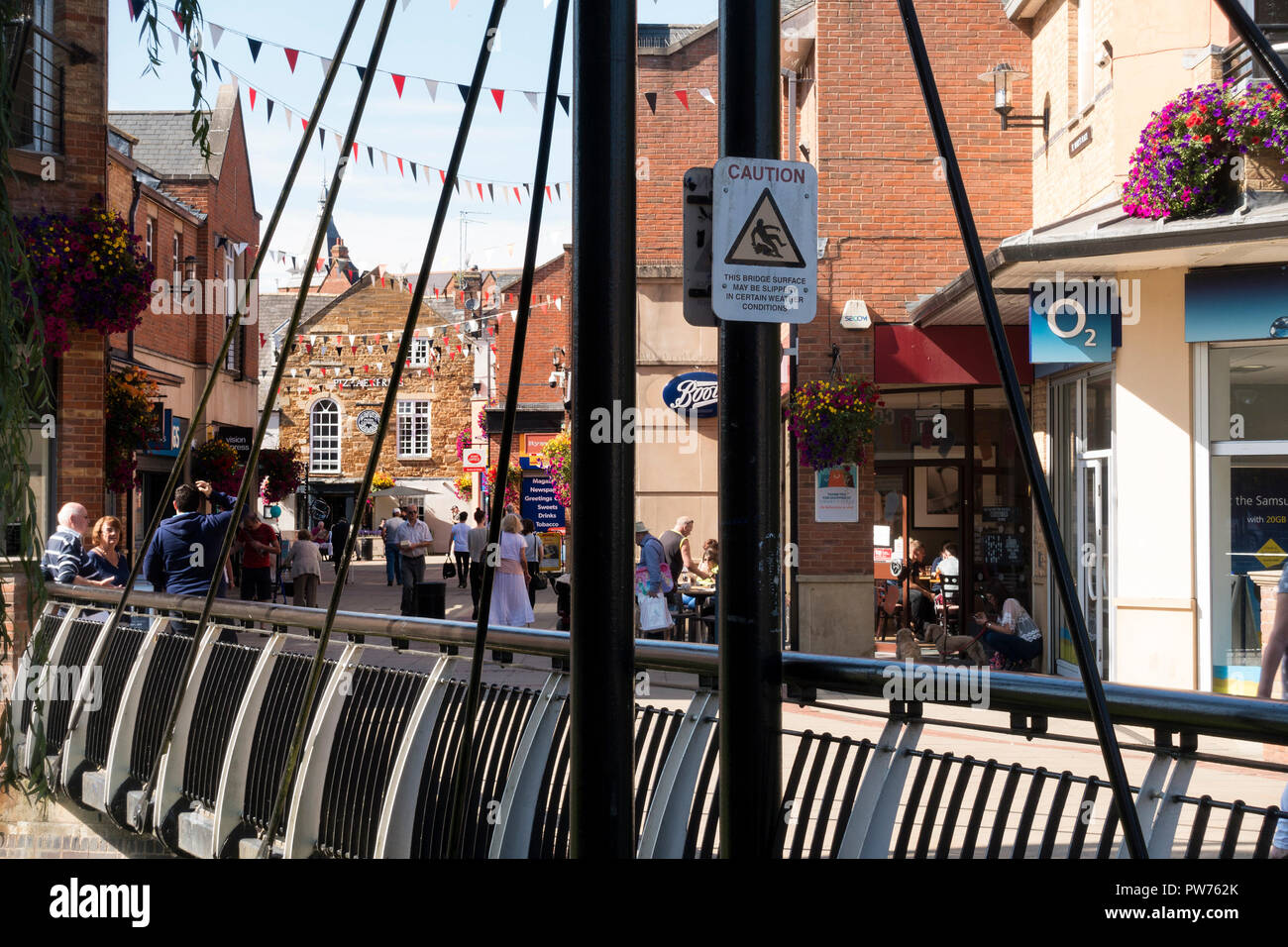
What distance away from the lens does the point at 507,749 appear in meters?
4.72

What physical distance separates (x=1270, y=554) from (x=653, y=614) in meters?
5.64

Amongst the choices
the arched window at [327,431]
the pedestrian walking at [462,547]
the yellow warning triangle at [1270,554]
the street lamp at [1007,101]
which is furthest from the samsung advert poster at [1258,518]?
the arched window at [327,431]

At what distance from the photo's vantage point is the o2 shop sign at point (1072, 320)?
1182 centimetres

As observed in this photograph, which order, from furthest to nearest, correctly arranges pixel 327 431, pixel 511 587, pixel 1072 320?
pixel 327 431, pixel 511 587, pixel 1072 320

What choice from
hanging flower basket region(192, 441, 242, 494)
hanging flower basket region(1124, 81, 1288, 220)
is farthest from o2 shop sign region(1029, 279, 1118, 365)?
hanging flower basket region(192, 441, 242, 494)

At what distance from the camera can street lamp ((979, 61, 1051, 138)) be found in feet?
51.0

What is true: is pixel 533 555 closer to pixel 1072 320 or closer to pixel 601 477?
pixel 1072 320

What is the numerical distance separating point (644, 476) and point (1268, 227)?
12712mm

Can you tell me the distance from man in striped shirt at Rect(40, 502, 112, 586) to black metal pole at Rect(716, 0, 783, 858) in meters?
7.59

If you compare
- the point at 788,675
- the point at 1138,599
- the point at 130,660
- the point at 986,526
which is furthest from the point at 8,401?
the point at 986,526

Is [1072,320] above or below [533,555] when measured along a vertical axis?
above

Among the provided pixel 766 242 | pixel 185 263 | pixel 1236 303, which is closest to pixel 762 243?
pixel 766 242

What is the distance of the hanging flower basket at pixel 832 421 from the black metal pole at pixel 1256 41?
12340 mm

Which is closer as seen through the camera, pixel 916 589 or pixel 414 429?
pixel 916 589
